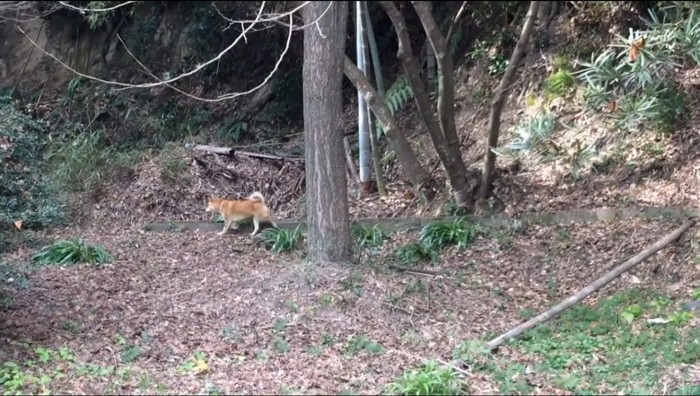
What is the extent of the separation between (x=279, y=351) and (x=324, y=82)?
2788mm

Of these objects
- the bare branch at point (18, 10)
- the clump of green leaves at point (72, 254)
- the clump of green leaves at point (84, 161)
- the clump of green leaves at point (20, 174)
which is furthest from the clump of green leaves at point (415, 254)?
the clump of green leaves at point (84, 161)

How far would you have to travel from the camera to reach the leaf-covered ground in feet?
20.0

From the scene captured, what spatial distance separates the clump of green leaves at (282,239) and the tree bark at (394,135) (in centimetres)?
170

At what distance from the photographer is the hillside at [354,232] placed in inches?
251

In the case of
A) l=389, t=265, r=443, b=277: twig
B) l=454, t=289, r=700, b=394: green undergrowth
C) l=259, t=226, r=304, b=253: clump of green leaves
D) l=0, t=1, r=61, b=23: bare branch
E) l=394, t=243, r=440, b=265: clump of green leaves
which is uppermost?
l=0, t=1, r=61, b=23: bare branch

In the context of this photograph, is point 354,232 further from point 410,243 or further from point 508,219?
point 508,219

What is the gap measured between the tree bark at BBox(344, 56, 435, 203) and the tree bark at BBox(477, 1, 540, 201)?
0.80m

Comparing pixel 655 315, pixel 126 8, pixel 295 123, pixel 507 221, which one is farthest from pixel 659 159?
pixel 126 8

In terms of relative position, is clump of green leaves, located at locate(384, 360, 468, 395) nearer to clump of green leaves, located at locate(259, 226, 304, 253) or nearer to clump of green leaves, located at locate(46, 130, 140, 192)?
clump of green leaves, located at locate(259, 226, 304, 253)

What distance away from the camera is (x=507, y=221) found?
395 inches

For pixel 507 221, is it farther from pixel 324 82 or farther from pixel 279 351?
pixel 279 351

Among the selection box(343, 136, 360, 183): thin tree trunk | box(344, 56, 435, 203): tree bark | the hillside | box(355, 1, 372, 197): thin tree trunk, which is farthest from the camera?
box(343, 136, 360, 183): thin tree trunk

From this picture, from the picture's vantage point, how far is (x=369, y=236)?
9883 mm

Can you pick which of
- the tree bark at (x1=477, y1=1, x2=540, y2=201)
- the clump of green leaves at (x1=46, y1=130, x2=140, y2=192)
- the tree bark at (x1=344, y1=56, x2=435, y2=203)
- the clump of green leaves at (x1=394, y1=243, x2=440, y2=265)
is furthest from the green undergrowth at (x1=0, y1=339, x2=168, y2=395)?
the clump of green leaves at (x1=46, y1=130, x2=140, y2=192)
